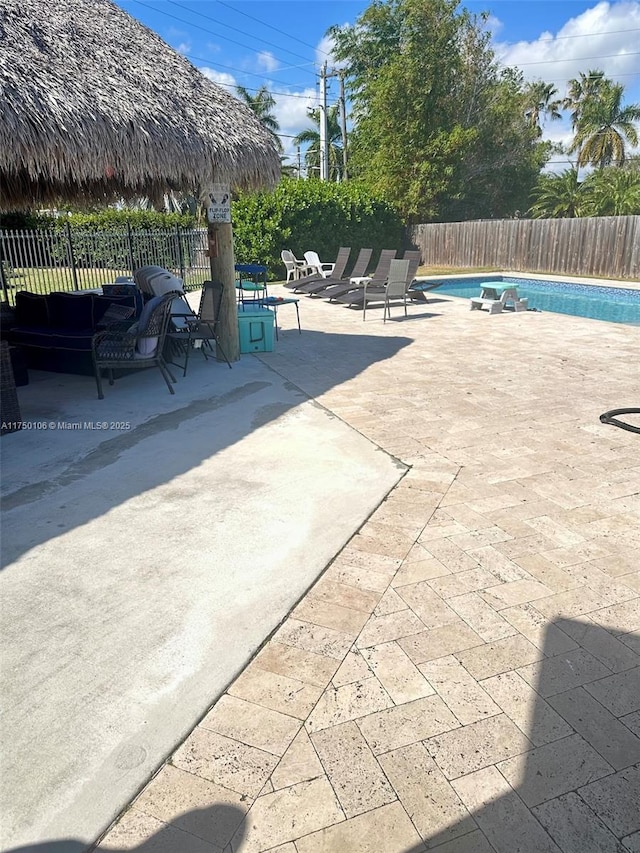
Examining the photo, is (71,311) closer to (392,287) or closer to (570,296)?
(392,287)

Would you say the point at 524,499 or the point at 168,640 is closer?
the point at 168,640

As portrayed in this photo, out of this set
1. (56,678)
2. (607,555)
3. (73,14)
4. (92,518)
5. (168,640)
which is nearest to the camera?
(56,678)

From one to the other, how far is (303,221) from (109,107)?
1313 centimetres

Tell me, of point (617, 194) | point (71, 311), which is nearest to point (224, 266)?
point (71, 311)

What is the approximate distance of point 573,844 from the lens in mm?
1652

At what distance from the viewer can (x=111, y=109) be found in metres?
5.70

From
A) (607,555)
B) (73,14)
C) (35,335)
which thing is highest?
(73,14)

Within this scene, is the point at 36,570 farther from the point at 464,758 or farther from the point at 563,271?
the point at 563,271

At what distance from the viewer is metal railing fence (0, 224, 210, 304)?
1466 cm

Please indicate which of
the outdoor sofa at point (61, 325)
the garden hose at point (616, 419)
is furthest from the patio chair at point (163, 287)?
the garden hose at point (616, 419)

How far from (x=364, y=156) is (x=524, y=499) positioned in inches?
1139

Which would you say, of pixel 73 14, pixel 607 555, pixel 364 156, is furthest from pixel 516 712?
pixel 364 156

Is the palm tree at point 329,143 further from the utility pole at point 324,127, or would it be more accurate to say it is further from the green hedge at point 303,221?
the green hedge at point 303,221

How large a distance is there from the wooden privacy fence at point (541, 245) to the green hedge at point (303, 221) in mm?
3465
